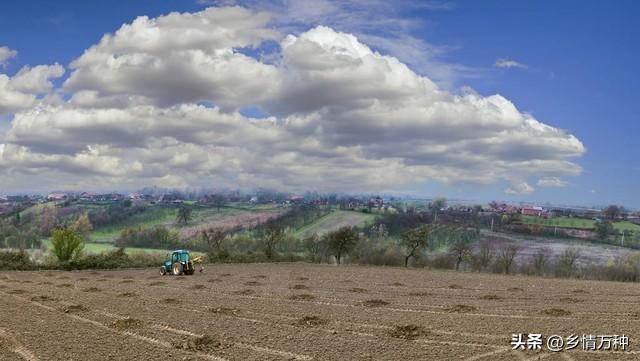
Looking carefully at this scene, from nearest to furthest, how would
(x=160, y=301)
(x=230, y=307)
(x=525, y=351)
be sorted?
(x=525, y=351)
(x=230, y=307)
(x=160, y=301)

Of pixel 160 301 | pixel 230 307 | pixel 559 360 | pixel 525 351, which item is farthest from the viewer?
pixel 160 301

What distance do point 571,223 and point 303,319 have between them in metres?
121

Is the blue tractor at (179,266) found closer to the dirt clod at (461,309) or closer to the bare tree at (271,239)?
the bare tree at (271,239)

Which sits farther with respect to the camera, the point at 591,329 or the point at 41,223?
the point at 41,223

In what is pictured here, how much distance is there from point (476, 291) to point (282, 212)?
167503mm

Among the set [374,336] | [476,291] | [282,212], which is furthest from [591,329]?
[282,212]

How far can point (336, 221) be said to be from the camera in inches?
6102

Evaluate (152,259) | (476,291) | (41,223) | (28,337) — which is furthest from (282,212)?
(28,337)

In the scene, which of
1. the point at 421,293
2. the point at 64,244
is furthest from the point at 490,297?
the point at 64,244

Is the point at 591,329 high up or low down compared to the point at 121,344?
up

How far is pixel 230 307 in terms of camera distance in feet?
81.3

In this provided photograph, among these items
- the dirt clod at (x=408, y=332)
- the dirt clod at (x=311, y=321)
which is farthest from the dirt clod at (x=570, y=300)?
the dirt clod at (x=311, y=321)

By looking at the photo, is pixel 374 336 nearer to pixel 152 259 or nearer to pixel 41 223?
pixel 152 259

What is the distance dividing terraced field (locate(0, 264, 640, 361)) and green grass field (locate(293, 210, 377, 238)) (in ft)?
357
